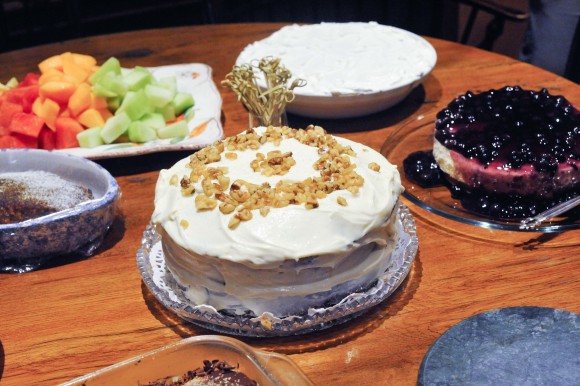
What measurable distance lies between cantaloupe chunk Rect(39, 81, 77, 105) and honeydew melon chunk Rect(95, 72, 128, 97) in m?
0.09

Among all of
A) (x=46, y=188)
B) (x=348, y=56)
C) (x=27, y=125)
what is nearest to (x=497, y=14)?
(x=348, y=56)

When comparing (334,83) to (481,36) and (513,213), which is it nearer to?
(513,213)

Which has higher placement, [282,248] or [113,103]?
[282,248]

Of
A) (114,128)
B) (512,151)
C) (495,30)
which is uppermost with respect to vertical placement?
(512,151)

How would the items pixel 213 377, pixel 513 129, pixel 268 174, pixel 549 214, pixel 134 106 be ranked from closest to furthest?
pixel 213 377, pixel 268 174, pixel 549 214, pixel 513 129, pixel 134 106

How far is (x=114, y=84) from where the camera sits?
2.04 metres

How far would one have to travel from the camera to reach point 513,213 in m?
1.57

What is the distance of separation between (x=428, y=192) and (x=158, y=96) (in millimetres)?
869

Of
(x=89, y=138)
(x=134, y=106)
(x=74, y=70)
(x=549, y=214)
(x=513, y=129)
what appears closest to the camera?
(x=549, y=214)

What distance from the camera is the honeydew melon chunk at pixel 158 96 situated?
206 centimetres

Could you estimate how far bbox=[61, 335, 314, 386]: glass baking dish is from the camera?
105 cm

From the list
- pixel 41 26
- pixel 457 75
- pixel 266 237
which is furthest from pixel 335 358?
pixel 41 26

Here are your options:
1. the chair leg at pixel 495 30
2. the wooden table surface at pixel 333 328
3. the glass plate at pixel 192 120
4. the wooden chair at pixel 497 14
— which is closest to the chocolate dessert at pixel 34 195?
the wooden table surface at pixel 333 328

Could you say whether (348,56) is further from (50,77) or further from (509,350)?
(509,350)
